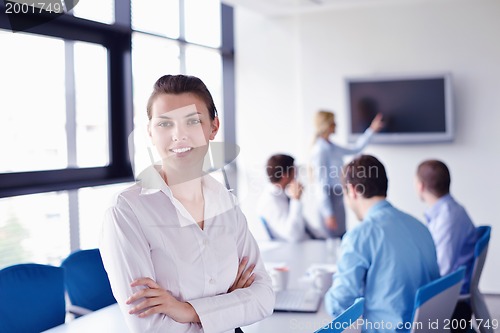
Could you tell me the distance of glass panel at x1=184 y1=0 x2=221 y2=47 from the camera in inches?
228

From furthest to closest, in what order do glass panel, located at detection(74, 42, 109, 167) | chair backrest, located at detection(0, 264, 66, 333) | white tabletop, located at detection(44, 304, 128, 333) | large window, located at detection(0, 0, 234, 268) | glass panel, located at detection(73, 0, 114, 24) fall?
glass panel, located at detection(74, 42, 109, 167), glass panel, located at detection(73, 0, 114, 24), large window, located at detection(0, 0, 234, 268), chair backrest, located at detection(0, 264, 66, 333), white tabletop, located at detection(44, 304, 128, 333)

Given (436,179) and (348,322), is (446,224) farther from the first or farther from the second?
(348,322)

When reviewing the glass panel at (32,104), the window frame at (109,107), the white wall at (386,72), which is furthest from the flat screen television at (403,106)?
the glass panel at (32,104)

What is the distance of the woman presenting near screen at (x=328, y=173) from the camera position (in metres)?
5.98

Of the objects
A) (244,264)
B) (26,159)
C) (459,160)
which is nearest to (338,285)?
(244,264)

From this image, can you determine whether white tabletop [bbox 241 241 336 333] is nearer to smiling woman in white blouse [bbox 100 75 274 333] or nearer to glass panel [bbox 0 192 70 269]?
smiling woman in white blouse [bbox 100 75 274 333]

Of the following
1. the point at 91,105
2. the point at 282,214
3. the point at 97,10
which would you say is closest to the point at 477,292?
the point at 282,214

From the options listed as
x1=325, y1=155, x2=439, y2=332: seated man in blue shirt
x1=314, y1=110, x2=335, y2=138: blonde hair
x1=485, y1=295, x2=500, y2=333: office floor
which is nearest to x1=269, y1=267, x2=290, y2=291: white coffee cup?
x1=325, y1=155, x2=439, y2=332: seated man in blue shirt

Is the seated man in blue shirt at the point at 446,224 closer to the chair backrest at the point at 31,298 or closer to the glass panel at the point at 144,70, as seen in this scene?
the glass panel at the point at 144,70

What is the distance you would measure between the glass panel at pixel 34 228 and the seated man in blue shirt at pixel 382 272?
2346 millimetres

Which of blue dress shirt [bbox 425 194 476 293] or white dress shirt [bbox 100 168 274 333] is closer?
white dress shirt [bbox 100 168 274 333]

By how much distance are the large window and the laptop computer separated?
4.59ft

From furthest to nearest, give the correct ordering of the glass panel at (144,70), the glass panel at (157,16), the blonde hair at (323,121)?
the blonde hair at (323,121) < the glass panel at (157,16) < the glass panel at (144,70)

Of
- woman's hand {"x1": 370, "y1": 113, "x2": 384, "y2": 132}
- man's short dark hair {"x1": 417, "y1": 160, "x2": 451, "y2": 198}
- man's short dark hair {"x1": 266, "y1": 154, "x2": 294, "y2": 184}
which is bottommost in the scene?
man's short dark hair {"x1": 417, "y1": 160, "x2": 451, "y2": 198}
